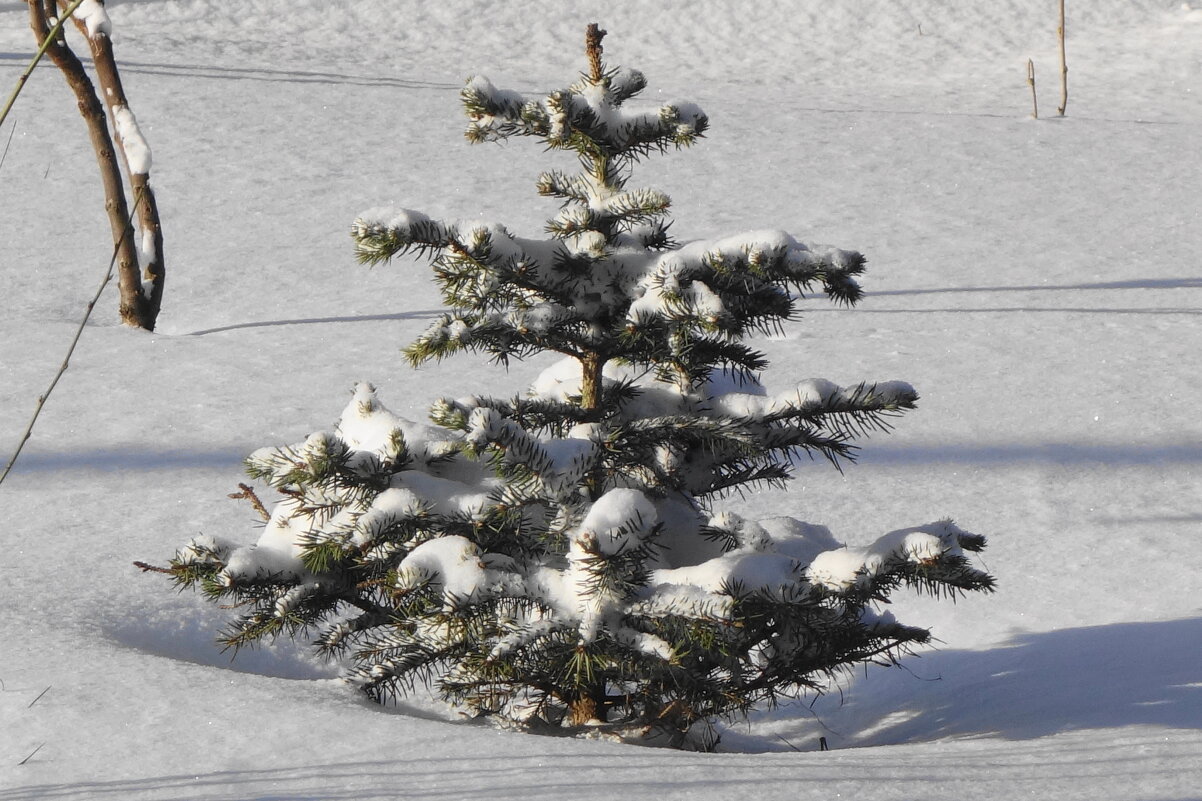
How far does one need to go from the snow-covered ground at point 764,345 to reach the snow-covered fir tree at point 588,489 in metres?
0.19

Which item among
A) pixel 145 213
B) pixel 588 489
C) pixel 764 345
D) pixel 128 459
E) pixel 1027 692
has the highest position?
pixel 145 213

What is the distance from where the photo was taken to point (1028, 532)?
381cm

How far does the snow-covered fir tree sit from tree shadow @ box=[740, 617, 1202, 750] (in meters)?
0.44

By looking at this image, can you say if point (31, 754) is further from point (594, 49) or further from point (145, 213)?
point (145, 213)

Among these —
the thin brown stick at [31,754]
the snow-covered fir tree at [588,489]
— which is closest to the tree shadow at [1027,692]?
the snow-covered fir tree at [588,489]

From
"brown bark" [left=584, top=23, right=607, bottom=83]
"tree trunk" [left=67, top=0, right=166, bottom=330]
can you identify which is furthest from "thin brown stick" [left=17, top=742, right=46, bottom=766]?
"tree trunk" [left=67, top=0, right=166, bottom=330]

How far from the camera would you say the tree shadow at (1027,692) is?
8.30 ft

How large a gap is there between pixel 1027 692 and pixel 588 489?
122 centimetres

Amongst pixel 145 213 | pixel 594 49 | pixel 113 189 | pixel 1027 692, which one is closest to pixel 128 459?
pixel 145 213

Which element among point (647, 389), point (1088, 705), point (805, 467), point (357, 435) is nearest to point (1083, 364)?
point (805, 467)

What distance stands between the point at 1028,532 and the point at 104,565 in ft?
9.53

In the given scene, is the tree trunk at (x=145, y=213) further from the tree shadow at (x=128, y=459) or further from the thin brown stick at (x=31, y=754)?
the thin brown stick at (x=31, y=754)

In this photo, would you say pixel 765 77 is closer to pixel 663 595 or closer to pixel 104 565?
pixel 104 565

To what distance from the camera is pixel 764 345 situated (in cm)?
593
